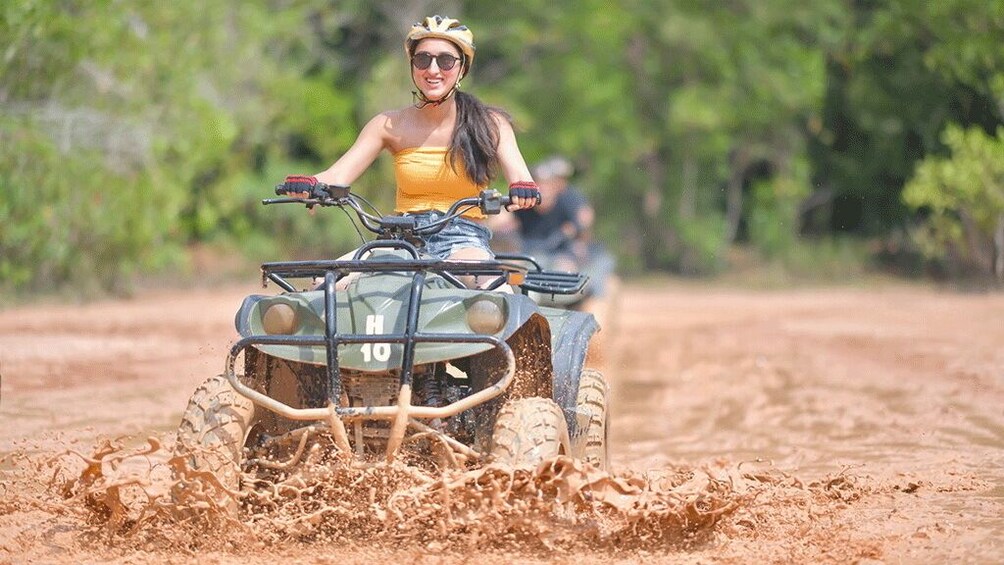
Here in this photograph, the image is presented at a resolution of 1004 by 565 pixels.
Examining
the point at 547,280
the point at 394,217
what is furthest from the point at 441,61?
the point at 547,280

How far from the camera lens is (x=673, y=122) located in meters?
25.0

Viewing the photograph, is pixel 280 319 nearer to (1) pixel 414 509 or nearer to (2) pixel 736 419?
(1) pixel 414 509

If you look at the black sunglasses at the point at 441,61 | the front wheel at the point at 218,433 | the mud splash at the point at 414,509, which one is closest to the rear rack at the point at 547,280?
the black sunglasses at the point at 441,61

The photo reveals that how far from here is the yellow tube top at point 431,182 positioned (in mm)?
5707

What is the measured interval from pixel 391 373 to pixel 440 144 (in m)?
1.23

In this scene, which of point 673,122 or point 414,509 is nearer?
point 414,509

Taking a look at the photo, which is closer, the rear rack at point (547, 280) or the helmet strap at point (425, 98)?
the rear rack at point (547, 280)

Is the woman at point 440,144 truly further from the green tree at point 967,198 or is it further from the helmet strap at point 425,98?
the green tree at point 967,198

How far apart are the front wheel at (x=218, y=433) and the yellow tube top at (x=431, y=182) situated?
1.22 m

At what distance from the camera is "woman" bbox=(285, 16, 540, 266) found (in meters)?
5.69

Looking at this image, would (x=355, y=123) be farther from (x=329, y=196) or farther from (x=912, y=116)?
(x=329, y=196)

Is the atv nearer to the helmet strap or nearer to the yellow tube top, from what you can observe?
the yellow tube top

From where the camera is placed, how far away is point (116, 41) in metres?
16.2

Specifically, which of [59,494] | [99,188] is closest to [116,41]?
[99,188]
